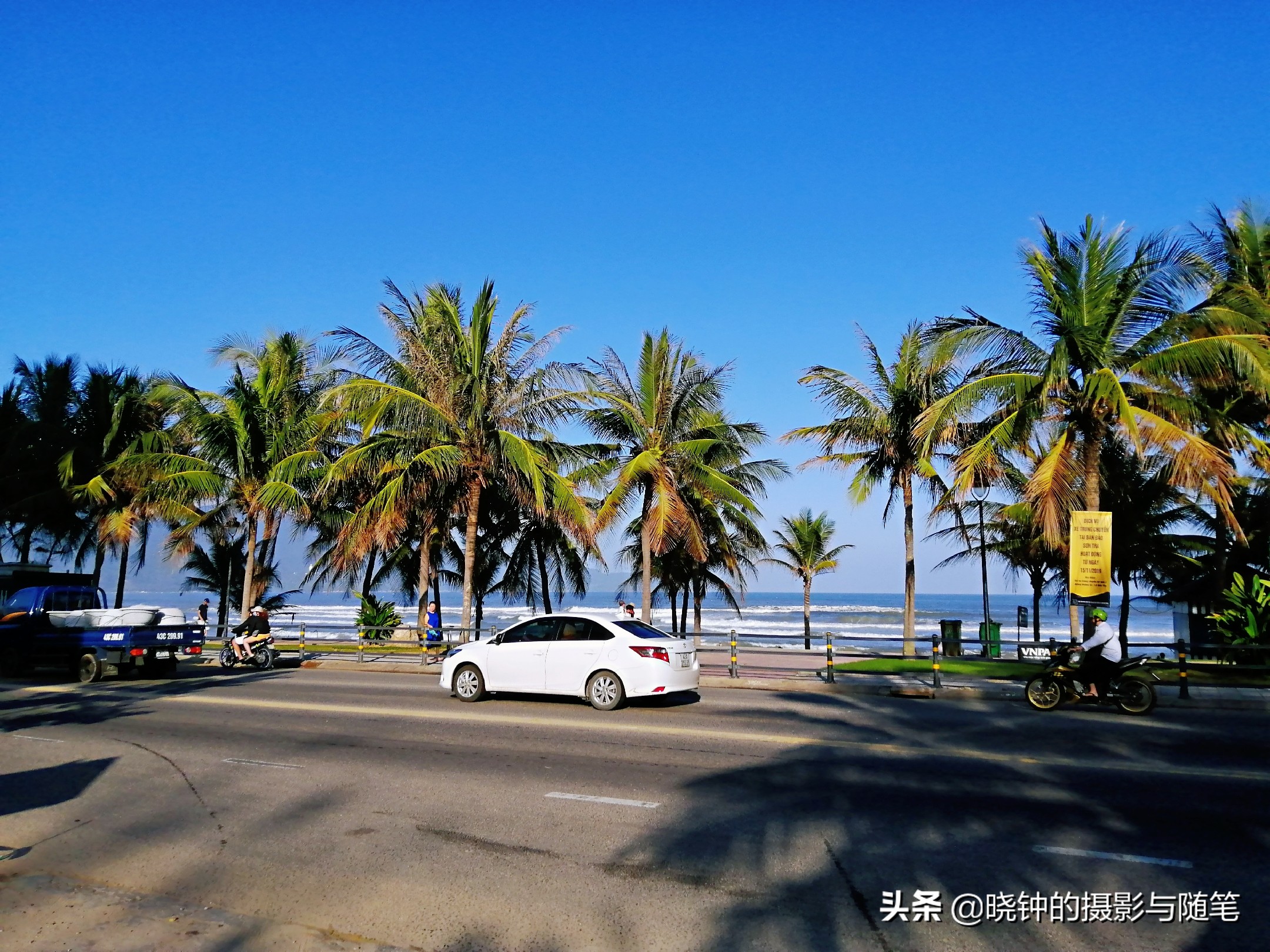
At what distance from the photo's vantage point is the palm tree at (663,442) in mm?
26062

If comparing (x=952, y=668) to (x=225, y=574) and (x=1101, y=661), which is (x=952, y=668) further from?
(x=225, y=574)

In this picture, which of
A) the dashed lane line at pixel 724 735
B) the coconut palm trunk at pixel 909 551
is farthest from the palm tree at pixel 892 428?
the dashed lane line at pixel 724 735

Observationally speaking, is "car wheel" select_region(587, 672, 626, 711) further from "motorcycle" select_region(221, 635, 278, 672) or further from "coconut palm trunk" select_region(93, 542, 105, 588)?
"coconut palm trunk" select_region(93, 542, 105, 588)

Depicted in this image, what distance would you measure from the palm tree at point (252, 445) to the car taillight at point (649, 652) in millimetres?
16954

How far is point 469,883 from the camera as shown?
20.4 ft

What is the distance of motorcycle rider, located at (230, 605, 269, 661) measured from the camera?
998 inches

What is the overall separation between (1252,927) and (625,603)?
2104 centimetres

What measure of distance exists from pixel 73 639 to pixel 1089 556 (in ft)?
72.2

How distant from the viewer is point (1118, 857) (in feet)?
21.9

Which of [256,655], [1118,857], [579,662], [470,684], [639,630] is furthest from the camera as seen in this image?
[256,655]

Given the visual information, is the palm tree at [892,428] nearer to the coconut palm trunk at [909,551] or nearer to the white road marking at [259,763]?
the coconut palm trunk at [909,551]

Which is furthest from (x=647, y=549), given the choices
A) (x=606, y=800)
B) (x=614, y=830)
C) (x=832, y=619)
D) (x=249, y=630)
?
(x=832, y=619)

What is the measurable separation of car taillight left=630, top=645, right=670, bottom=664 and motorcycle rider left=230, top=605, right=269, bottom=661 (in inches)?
581

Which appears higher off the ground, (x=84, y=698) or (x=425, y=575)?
(x=425, y=575)
